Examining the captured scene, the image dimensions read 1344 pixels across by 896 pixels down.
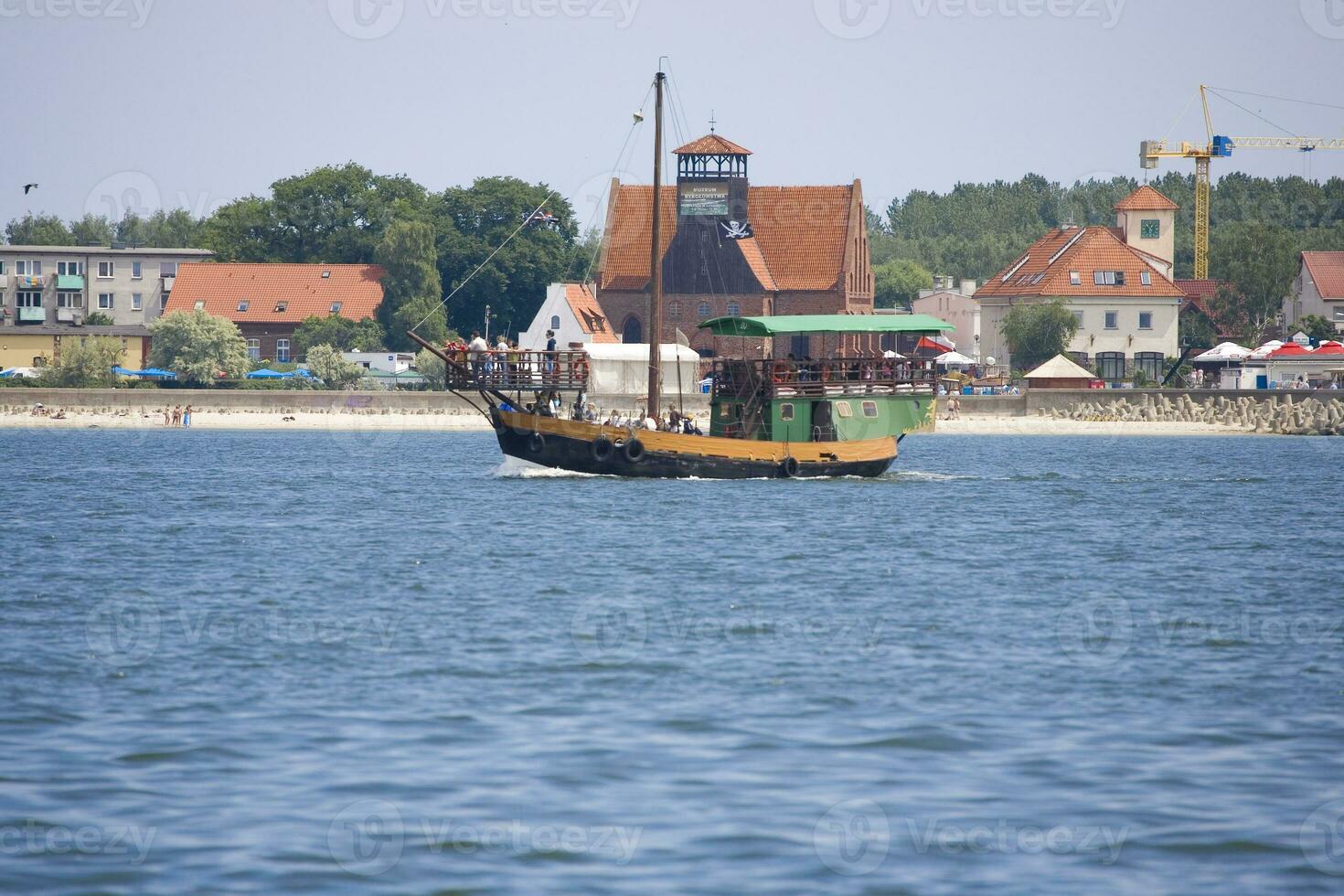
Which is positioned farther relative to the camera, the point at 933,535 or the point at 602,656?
the point at 933,535

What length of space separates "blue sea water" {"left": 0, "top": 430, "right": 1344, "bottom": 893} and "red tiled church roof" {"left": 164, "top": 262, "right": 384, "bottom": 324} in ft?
245

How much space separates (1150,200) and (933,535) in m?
90.6

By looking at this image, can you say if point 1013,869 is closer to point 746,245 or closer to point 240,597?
point 240,597

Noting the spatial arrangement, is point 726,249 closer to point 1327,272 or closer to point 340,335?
point 340,335

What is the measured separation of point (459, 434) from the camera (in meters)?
87.6

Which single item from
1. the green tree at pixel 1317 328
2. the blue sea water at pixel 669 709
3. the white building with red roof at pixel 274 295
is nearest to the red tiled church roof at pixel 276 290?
the white building with red roof at pixel 274 295

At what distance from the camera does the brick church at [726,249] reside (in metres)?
104

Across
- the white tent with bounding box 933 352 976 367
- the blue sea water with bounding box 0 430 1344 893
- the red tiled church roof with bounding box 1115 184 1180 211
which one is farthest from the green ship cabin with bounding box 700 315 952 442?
the red tiled church roof with bounding box 1115 184 1180 211

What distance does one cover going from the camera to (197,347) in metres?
92.8

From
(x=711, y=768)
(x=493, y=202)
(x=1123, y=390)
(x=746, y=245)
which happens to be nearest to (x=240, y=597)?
(x=711, y=768)

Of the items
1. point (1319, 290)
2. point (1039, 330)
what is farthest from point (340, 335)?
point (1319, 290)

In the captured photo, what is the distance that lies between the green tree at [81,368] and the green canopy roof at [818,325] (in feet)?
170

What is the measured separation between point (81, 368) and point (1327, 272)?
82.2 m

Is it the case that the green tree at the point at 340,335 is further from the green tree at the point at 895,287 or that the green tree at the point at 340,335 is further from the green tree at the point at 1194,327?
the green tree at the point at 895,287
